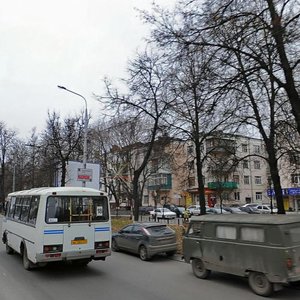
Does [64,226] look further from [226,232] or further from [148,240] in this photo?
[226,232]

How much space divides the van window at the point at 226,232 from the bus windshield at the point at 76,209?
12.2ft

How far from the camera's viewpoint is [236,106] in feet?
56.3

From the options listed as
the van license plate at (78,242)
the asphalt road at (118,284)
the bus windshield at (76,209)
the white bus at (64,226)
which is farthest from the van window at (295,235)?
the van license plate at (78,242)

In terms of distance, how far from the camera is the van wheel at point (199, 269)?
10.6 metres

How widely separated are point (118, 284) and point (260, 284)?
11.9 feet

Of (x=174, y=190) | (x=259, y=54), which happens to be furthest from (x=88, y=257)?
(x=174, y=190)

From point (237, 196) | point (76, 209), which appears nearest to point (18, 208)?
point (76, 209)

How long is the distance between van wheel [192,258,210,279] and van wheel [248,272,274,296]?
5.83 ft

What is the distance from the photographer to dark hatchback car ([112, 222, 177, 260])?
14.4 metres

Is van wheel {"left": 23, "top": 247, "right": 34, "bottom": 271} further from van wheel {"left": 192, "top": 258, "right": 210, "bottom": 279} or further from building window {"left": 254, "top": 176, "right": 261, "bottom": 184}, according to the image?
building window {"left": 254, "top": 176, "right": 261, "bottom": 184}

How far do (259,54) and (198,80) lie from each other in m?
2.49

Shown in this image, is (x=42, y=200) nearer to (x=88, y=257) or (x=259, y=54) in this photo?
(x=88, y=257)

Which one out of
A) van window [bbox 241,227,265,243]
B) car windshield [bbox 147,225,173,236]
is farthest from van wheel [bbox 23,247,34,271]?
van window [bbox 241,227,265,243]

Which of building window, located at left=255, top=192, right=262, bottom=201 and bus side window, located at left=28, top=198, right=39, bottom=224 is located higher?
building window, located at left=255, top=192, right=262, bottom=201
